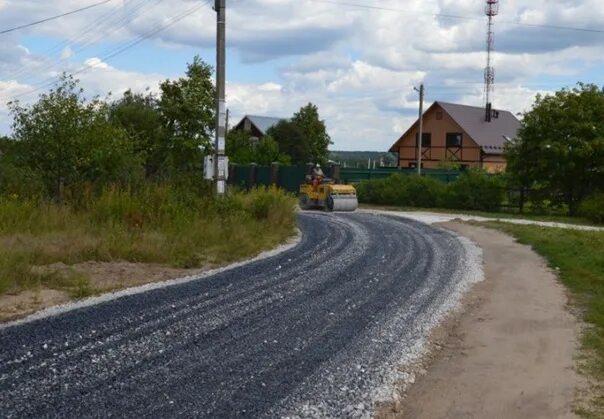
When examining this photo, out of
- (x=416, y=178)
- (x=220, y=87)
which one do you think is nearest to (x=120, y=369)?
(x=220, y=87)

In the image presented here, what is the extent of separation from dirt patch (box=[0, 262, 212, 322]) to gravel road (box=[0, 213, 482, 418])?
0.70 meters

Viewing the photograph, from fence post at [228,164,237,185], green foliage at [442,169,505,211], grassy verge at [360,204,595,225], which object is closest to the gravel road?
grassy verge at [360,204,595,225]

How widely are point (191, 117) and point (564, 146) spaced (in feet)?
56.1

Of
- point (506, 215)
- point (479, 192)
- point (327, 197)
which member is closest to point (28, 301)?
point (327, 197)

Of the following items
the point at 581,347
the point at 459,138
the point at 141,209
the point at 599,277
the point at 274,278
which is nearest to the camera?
the point at 581,347

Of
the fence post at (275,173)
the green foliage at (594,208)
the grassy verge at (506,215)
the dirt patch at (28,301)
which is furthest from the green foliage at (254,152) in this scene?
the dirt patch at (28,301)

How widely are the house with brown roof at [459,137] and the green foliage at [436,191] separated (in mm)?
28714

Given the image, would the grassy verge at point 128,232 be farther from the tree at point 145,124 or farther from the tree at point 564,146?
the tree at point 564,146

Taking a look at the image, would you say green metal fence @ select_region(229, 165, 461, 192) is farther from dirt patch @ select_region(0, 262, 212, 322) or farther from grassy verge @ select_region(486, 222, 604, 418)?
dirt patch @ select_region(0, 262, 212, 322)

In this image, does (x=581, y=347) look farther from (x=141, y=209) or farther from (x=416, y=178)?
(x=416, y=178)

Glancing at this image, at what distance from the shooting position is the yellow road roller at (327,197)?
2998 centimetres

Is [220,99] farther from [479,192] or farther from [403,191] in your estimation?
[403,191]

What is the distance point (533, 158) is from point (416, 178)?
21.3 ft

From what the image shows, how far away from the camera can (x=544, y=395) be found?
687 centimetres
